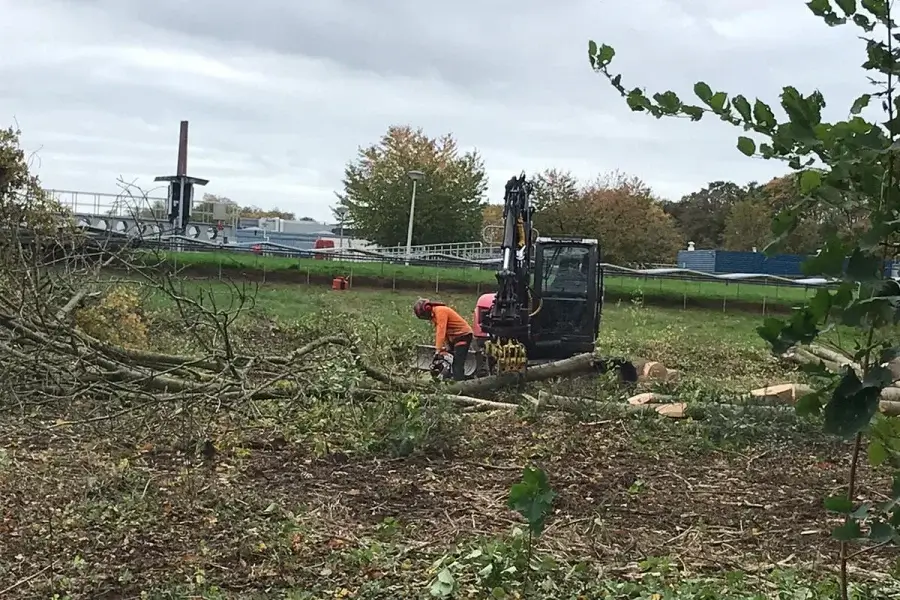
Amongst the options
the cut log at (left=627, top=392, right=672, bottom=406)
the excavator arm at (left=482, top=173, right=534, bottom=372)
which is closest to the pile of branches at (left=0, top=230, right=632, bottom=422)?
the cut log at (left=627, top=392, right=672, bottom=406)

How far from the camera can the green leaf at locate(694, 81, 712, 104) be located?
193cm

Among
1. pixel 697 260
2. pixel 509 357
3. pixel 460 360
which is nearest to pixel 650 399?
pixel 509 357

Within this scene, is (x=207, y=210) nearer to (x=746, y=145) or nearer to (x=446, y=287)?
(x=446, y=287)

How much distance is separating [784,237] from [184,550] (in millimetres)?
3687

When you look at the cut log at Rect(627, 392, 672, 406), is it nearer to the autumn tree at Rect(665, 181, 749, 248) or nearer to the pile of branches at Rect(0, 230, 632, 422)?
the pile of branches at Rect(0, 230, 632, 422)

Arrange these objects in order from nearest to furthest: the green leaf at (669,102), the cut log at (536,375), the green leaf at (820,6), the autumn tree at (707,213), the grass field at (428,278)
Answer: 1. the green leaf at (820,6)
2. the green leaf at (669,102)
3. the cut log at (536,375)
4. the grass field at (428,278)
5. the autumn tree at (707,213)

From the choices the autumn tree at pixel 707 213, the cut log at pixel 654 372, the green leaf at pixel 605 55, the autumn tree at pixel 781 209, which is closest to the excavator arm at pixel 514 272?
the cut log at pixel 654 372

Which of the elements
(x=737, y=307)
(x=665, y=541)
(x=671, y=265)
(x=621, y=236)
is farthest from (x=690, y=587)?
(x=671, y=265)

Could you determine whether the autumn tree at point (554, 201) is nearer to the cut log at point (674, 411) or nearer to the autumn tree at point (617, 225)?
the autumn tree at point (617, 225)

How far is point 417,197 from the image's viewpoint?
42062 millimetres

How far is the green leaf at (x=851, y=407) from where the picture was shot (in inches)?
57.2

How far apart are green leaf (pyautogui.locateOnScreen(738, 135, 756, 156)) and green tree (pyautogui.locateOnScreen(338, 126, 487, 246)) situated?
39838mm

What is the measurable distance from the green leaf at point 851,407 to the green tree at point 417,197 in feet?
132

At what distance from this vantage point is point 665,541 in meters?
4.86
